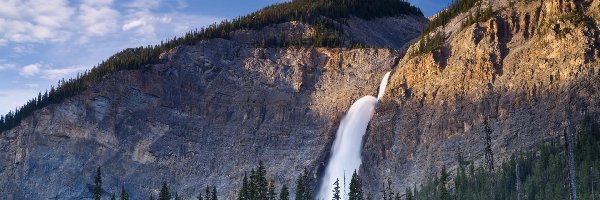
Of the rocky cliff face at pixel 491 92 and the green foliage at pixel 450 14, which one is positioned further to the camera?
the green foliage at pixel 450 14

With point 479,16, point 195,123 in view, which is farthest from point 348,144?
point 479,16

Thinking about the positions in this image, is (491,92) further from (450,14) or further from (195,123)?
(195,123)

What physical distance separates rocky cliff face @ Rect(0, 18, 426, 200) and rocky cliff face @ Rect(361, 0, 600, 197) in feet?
39.3

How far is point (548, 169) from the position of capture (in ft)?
359

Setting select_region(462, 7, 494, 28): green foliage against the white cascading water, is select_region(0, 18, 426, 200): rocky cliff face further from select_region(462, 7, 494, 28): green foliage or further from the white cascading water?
select_region(462, 7, 494, 28): green foliage

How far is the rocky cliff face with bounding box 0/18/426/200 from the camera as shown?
503ft

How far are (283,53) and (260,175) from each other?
294ft

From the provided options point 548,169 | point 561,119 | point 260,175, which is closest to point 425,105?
point 561,119

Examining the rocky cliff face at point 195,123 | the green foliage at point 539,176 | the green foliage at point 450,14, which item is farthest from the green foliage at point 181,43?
the green foliage at point 539,176

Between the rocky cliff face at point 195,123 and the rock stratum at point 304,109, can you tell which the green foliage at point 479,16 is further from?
the rocky cliff face at point 195,123

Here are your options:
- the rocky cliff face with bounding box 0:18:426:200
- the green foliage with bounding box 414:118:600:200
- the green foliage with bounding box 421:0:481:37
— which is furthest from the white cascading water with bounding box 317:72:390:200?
the green foliage with bounding box 414:118:600:200

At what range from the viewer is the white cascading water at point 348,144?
468 ft

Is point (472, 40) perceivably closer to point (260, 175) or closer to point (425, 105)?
point (425, 105)

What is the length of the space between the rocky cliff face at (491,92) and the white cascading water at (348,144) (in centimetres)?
241
